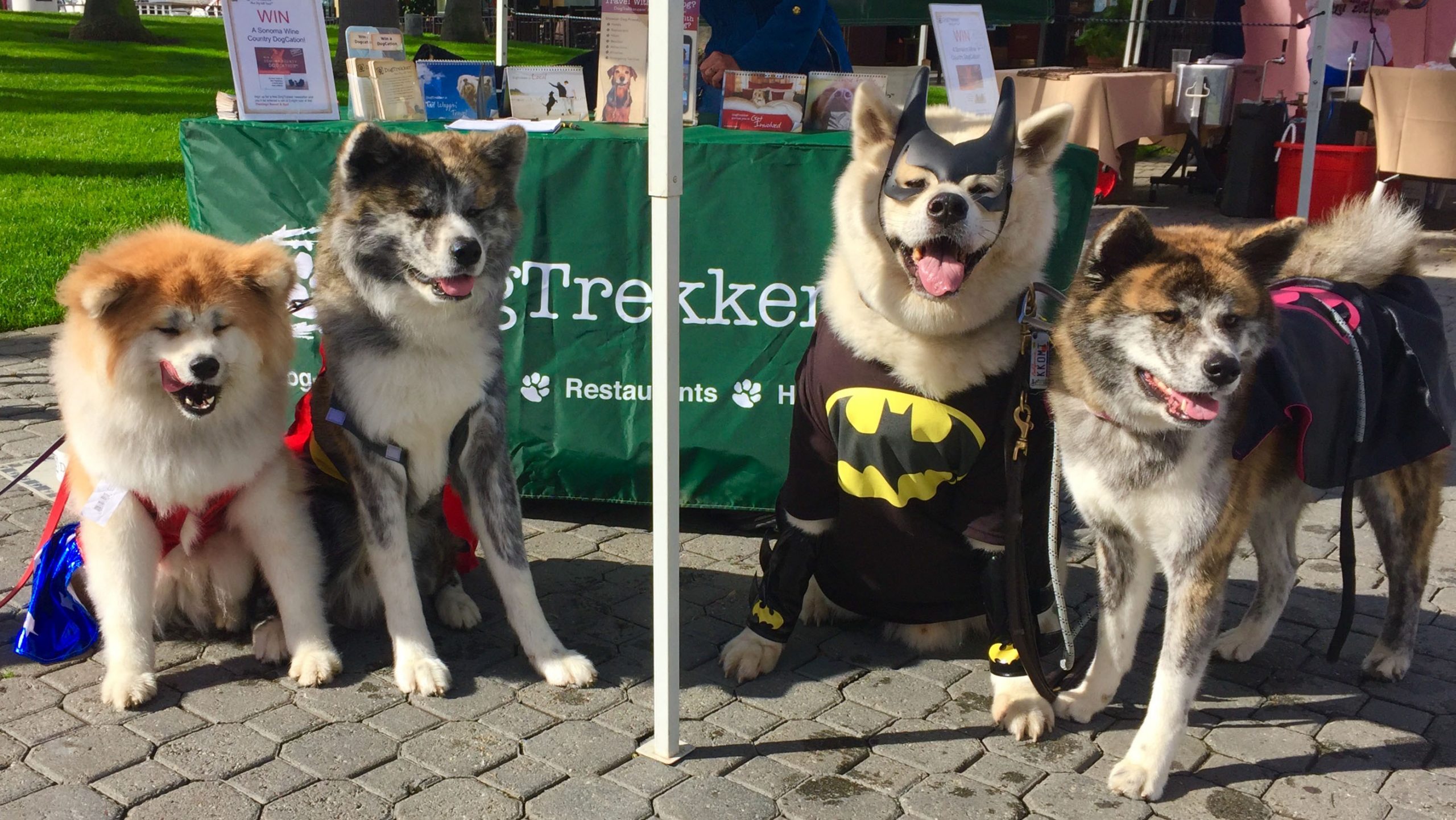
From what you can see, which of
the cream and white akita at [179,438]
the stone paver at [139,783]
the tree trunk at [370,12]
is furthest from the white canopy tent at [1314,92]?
the tree trunk at [370,12]

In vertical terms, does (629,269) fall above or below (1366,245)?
below

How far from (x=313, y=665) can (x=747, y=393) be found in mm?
1951

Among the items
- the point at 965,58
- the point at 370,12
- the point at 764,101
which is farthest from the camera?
the point at 370,12

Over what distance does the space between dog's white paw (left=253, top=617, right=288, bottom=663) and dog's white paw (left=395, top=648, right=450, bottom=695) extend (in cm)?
40

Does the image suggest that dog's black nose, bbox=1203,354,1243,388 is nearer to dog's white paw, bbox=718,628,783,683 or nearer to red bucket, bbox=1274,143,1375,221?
dog's white paw, bbox=718,628,783,683

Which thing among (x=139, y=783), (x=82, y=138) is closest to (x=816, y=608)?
(x=139, y=783)

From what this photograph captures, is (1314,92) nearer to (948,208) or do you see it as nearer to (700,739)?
(948,208)

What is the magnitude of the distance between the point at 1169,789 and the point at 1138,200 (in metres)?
10.2

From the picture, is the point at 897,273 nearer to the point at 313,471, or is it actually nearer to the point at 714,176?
the point at 714,176

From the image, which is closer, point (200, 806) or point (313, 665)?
point (200, 806)

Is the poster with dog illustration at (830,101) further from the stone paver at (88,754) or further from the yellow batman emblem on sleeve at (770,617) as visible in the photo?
the stone paver at (88,754)

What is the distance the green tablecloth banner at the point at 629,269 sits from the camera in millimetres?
4500

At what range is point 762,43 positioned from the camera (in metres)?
5.40

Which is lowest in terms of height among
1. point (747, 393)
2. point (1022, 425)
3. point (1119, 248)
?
point (747, 393)
